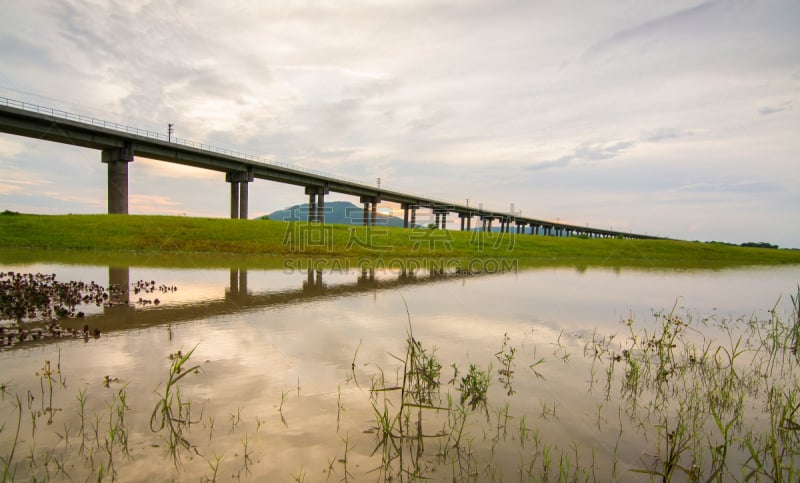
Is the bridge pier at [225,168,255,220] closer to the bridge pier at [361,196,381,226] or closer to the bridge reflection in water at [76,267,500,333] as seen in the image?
the bridge pier at [361,196,381,226]

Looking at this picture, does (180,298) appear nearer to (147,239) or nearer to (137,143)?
(147,239)

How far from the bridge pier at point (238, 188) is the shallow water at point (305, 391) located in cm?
5642

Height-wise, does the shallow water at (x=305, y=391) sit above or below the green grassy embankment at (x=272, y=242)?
below

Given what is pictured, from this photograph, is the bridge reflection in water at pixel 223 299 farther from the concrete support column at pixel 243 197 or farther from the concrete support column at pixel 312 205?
the concrete support column at pixel 312 205

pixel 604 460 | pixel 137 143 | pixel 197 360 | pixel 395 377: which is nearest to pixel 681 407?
pixel 604 460

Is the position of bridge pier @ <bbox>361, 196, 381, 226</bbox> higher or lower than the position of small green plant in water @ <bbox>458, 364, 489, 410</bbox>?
higher

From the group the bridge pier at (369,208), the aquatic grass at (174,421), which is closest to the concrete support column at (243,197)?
the bridge pier at (369,208)

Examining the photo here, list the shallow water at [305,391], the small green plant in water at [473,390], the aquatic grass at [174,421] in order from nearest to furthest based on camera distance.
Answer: the shallow water at [305,391] → the aquatic grass at [174,421] → the small green plant in water at [473,390]

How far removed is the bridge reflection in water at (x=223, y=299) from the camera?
8023mm

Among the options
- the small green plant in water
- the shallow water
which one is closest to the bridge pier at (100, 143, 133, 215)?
the shallow water

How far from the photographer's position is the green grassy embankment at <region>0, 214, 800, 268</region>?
28.5m

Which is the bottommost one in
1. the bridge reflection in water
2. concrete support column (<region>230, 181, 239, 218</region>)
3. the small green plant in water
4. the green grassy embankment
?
the small green plant in water

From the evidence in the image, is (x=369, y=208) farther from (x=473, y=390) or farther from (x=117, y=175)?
(x=473, y=390)

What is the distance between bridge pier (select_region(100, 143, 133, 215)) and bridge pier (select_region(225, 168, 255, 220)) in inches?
648
